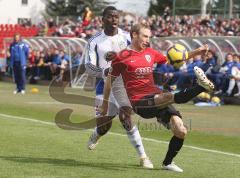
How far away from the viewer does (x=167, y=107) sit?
9734mm

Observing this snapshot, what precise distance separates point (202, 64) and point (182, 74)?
1831 millimetres

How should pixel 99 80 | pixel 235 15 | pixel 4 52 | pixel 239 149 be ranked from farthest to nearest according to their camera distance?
pixel 4 52, pixel 235 15, pixel 239 149, pixel 99 80

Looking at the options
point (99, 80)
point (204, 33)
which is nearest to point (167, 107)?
point (99, 80)

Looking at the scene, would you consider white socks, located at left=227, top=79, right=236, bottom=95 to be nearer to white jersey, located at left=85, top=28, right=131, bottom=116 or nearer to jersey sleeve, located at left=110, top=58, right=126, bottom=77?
white jersey, located at left=85, top=28, right=131, bottom=116

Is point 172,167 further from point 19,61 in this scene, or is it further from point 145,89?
point 19,61

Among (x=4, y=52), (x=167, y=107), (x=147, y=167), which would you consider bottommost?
(x=4, y=52)

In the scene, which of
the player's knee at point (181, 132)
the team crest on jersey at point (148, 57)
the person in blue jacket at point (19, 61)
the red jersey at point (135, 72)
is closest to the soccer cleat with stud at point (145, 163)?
the player's knee at point (181, 132)

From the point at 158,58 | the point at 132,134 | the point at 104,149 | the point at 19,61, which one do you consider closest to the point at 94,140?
the point at 104,149

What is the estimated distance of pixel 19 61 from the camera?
29688mm

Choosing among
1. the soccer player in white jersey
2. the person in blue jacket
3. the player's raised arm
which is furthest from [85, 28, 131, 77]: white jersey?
the person in blue jacket

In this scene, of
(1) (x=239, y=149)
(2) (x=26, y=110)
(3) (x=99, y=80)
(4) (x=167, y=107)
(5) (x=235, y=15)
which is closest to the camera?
(4) (x=167, y=107)

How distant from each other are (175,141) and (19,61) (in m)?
20.6

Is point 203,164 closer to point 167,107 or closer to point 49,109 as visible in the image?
point 167,107

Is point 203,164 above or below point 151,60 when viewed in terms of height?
below
